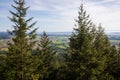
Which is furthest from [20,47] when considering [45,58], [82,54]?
[45,58]

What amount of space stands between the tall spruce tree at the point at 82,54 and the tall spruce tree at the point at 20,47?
6387 mm

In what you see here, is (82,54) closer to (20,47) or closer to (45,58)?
(20,47)

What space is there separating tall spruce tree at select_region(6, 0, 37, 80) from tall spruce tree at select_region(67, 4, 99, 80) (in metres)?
6.39

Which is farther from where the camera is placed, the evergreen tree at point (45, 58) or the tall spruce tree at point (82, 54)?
the evergreen tree at point (45, 58)

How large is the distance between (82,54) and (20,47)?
31.1ft

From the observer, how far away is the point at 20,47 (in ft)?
107

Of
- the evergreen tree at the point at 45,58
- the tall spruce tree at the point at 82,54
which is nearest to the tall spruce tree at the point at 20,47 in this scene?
the tall spruce tree at the point at 82,54

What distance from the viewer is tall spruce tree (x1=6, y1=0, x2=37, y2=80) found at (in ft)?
105

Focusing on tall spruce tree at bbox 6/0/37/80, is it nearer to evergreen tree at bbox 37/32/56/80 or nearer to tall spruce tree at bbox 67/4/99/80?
tall spruce tree at bbox 67/4/99/80

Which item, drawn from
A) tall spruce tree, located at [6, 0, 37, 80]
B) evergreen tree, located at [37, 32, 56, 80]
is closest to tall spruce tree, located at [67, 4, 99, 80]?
tall spruce tree, located at [6, 0, 37, 80]

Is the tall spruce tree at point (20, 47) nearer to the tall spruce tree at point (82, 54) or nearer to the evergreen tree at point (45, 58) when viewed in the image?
the tall spruce tree at point (82, 54)

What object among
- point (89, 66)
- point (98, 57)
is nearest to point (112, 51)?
point (98, 57)

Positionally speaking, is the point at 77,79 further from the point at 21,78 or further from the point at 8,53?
the point at 8,53

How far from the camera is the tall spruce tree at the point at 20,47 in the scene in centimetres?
3200
